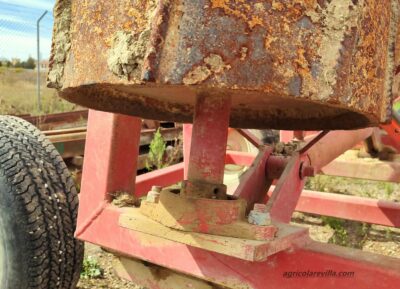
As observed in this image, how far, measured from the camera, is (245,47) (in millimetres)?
1002

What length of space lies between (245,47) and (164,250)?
0.83 metres

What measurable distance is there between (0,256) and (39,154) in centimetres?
38

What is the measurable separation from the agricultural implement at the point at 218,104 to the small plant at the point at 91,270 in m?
0.98

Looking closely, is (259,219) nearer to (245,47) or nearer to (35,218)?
(245,47)

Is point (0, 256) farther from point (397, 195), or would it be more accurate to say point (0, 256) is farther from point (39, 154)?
point (397, 195)

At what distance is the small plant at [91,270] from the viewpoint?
9.27ft

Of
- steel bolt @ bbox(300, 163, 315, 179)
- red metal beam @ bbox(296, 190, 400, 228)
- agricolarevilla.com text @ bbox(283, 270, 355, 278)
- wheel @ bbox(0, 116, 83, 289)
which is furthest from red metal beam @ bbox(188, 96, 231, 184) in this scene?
red metal beam @ bbox(296, 190, 400, 228)

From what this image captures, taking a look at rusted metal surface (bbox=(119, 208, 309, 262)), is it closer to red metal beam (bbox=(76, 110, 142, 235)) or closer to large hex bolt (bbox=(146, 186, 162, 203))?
Answer: large hex bolt (bbox=(146, 186, 162, 203))

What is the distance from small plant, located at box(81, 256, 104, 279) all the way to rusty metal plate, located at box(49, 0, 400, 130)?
6.13ft

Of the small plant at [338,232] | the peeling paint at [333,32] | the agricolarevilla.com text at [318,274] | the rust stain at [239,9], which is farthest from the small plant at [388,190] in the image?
Answer: the rust stain at [239,9]

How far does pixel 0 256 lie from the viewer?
186 centimetres

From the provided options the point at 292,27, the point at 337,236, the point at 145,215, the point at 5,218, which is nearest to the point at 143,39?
the point at 292,27

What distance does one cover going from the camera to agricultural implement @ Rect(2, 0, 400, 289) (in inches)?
39.4

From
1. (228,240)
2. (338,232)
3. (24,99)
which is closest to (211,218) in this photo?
(228,240)
